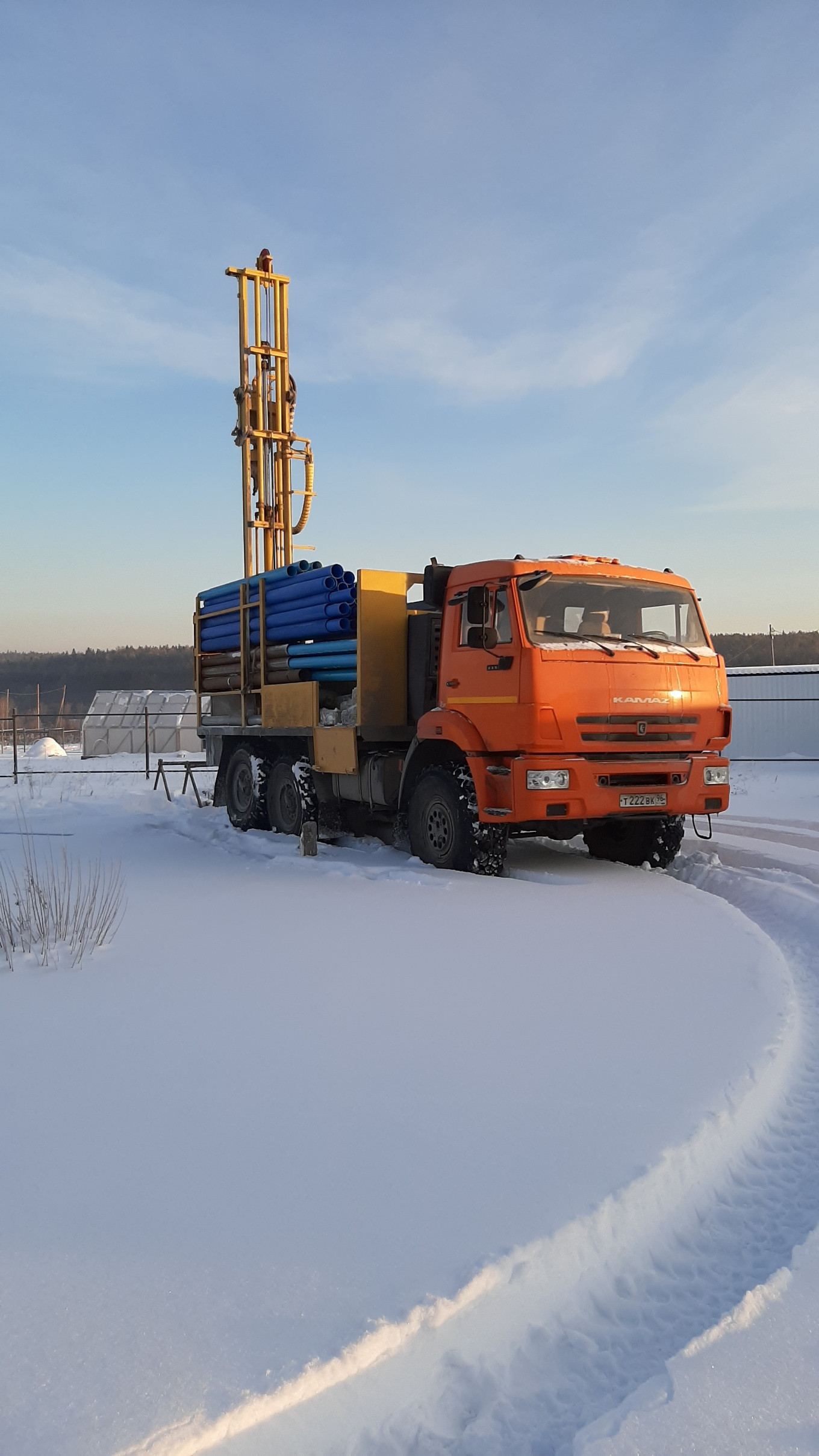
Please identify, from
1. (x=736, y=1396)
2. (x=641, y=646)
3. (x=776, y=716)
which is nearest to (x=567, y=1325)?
(x=736, y=1396)

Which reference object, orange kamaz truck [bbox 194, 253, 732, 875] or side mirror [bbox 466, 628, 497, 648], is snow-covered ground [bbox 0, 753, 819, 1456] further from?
side mirror [bbox 466, 628, 497, 648]

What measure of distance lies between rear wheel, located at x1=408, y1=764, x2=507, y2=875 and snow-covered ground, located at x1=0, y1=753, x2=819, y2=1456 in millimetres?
2462

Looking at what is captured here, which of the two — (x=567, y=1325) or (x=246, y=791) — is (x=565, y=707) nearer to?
(x=567, y=1325)

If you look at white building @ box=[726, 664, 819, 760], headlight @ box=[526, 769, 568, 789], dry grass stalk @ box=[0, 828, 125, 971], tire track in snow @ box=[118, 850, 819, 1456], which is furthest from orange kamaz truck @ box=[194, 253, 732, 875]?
white building @ box=[726, 664, 819, 760]

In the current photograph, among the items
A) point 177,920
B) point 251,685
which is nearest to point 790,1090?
point 177,920

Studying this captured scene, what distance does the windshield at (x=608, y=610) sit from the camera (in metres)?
8.22

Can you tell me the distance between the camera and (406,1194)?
2.89 metres

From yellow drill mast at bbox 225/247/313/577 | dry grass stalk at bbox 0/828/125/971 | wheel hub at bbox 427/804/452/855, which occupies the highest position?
yellow drill mast at bbox 225/247/313/577

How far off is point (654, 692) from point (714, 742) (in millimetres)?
909

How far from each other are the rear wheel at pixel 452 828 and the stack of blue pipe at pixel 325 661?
1.82 metres

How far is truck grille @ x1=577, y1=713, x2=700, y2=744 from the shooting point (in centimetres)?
801

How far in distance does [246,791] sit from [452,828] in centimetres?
475

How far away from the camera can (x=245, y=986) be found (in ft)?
16.4

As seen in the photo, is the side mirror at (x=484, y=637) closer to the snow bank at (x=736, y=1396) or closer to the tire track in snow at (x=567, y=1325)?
the tire track in snow at (x=567, y=1325)
